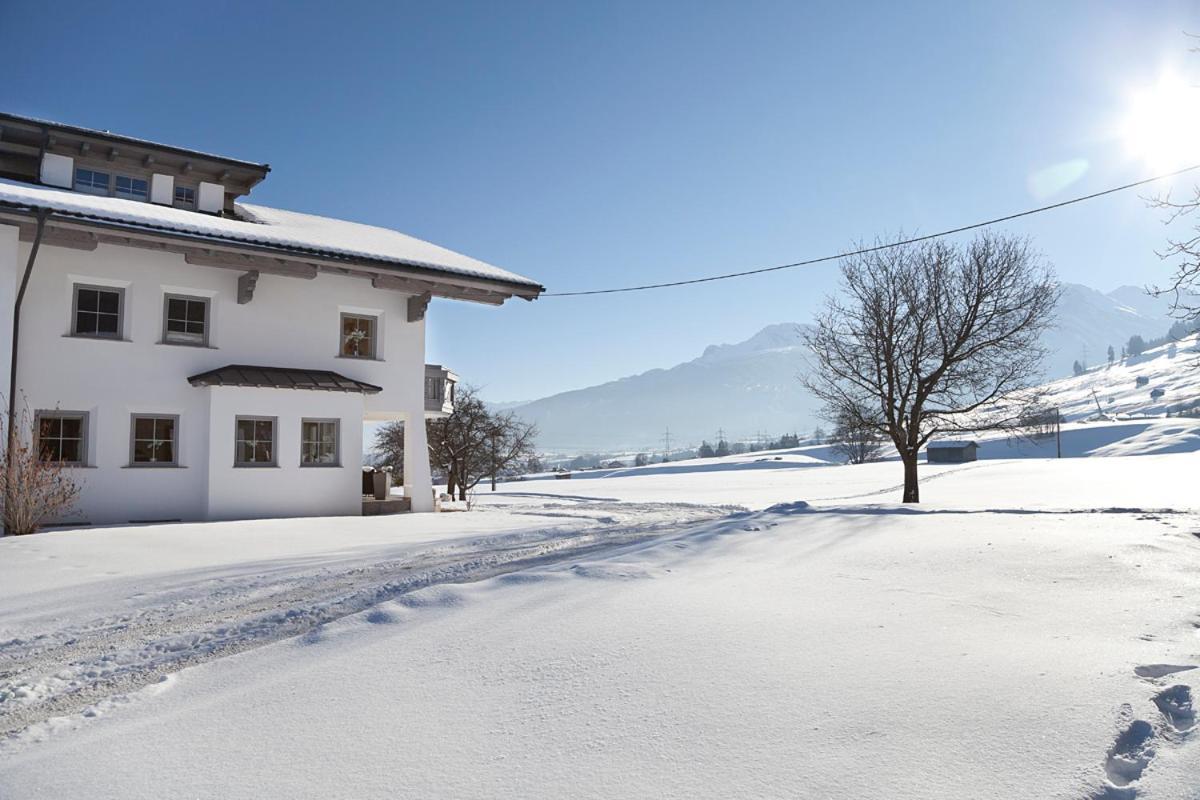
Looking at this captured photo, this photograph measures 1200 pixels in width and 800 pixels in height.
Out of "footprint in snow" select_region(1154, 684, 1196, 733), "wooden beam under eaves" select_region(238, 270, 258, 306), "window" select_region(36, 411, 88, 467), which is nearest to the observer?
"footprint in snow" select_region(1154, 684, 1196, 733)

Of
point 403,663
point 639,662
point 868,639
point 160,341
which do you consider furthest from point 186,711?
point 160,341

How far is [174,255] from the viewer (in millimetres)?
15375

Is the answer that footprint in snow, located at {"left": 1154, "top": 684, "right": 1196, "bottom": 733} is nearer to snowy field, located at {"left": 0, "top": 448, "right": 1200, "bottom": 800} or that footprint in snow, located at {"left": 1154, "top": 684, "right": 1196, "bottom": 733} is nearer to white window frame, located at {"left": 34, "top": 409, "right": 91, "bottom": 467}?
snowy field, located at {"left": 0, "top": 448, "right": 1200, "bottom": 800}

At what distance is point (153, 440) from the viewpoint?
1495cm

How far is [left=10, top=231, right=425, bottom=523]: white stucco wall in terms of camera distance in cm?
1398

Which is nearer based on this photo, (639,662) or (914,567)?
(639,662)

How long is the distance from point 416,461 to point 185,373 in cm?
547

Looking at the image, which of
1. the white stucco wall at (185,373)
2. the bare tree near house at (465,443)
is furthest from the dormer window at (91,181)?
the bare tree near house at (465,443)

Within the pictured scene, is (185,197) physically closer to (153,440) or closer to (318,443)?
(153,440)

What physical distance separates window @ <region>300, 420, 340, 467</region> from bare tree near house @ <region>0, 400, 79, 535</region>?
434 cm

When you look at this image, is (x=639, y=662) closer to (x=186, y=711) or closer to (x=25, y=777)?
(x=186, y=711)

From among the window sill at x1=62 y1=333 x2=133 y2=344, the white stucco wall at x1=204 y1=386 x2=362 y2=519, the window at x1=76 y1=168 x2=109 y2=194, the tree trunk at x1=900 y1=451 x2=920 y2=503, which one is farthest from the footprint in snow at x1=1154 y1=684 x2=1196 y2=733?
the window at x1=76 y1=168 x2=109 y2=194

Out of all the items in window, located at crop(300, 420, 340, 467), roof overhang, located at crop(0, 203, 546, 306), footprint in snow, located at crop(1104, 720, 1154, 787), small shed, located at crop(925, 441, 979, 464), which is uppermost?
roof overhang, located at crop(0, 203, 546, 306)

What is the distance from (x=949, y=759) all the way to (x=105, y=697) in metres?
4.34
